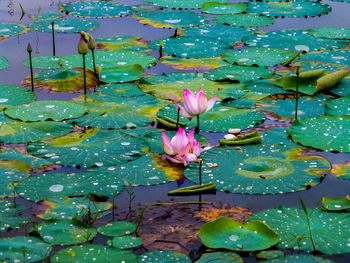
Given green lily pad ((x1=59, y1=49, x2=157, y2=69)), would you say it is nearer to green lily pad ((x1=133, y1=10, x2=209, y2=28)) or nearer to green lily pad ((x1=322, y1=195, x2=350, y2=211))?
green lily pad ((x1=133, y1=10, x2=209, y2=28))

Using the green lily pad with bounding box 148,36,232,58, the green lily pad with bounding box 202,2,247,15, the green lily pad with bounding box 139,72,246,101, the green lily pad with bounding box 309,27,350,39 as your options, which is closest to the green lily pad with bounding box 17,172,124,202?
the green lily pad with bounding box 139,72,246,101

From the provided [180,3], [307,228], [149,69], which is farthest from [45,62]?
[307,228]

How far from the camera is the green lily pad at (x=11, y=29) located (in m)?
6.27

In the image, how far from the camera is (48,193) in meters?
3.36

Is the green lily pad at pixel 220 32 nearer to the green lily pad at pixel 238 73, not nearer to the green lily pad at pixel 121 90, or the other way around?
the green lily pad at pixel 238 73

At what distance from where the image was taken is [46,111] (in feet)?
14.5

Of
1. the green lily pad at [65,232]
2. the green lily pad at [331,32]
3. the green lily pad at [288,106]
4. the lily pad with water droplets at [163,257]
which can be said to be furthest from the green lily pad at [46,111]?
the green lily pad at [331,32]

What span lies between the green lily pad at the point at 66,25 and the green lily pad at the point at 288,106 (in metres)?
2.50

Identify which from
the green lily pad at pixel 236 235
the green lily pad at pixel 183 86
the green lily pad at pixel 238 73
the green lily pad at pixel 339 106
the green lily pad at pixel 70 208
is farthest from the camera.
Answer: the green lily pad at pixel 238 73

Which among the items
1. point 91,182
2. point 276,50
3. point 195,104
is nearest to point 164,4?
point 276,50

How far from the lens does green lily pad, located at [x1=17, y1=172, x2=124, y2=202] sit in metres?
3.35

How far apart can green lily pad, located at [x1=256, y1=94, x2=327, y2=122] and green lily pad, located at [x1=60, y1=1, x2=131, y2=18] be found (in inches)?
109

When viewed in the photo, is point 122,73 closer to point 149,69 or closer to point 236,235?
point 149,69

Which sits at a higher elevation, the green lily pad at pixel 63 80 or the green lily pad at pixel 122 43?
the green lily pad at pixel 122 43
